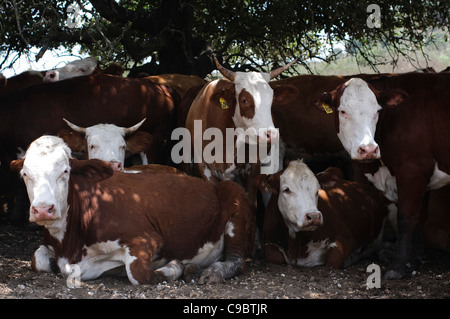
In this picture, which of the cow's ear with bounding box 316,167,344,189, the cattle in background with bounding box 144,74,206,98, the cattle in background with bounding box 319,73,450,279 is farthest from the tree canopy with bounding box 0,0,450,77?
the cattle in background with bounding box 319,73,450,279

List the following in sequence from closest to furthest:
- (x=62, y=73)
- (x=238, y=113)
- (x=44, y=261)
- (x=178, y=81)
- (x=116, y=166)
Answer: (x=44, y=261), (x=116, y=166), (x=238, y=113), (x=178, y=81), (x=62, y=73)

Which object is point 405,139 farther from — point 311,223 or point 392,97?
point 311,223

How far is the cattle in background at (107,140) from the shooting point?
8453 mm

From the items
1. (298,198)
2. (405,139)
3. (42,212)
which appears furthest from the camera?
(298,198)

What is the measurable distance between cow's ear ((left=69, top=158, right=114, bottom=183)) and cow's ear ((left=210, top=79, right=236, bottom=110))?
72.9 inches

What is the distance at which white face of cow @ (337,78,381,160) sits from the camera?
22.5ft

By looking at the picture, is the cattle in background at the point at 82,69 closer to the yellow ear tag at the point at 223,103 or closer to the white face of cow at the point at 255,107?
the yellow ear tag at the point at 223,103

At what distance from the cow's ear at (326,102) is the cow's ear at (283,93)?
0.74m

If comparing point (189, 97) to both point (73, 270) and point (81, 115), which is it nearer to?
point (81, 115)

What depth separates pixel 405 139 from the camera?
7059mm

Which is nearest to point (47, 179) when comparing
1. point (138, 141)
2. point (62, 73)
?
point (138, 141)

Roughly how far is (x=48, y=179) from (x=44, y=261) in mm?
1019

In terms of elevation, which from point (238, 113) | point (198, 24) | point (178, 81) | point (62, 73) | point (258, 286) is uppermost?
point (198, 24)

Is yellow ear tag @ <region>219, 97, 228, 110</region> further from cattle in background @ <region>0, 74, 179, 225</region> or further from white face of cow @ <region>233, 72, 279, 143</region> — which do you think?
cattle in background @ <region>0, 74, 179, 225</region>
